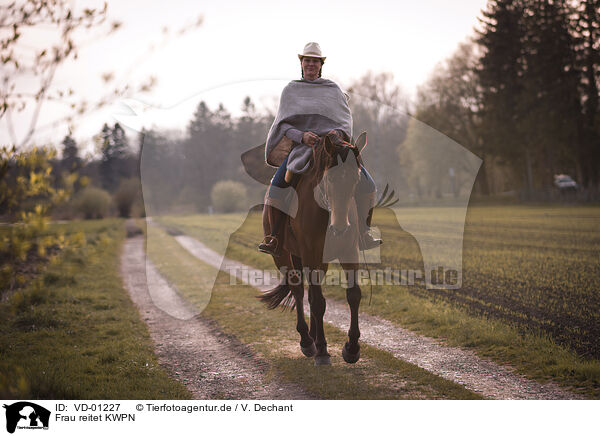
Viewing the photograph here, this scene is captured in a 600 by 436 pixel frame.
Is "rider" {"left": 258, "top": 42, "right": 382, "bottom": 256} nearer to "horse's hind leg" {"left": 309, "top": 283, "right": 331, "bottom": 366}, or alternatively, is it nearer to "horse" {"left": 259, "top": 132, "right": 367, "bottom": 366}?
"horse" {"left": 259, "top": 132, "right": 367, "bottom": 366}

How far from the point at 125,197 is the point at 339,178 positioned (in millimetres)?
22119

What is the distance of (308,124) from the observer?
17.5 feet

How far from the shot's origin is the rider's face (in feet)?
17.8

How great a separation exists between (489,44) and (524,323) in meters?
12.5

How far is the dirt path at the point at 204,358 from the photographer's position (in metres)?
4.46

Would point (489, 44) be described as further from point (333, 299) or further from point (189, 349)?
→ point (189, 349)

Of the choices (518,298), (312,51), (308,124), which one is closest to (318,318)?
(308,124)

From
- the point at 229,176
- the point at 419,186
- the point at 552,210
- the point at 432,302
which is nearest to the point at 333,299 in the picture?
the point at 432,302

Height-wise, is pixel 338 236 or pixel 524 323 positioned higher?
pixel 338 236

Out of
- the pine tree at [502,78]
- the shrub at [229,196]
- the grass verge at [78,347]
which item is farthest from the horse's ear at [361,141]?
the pine tree at [502,78]

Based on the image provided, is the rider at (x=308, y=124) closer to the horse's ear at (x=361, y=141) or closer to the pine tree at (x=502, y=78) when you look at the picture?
the horse's ear at (x=361, y=141)

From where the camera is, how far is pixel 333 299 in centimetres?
892
